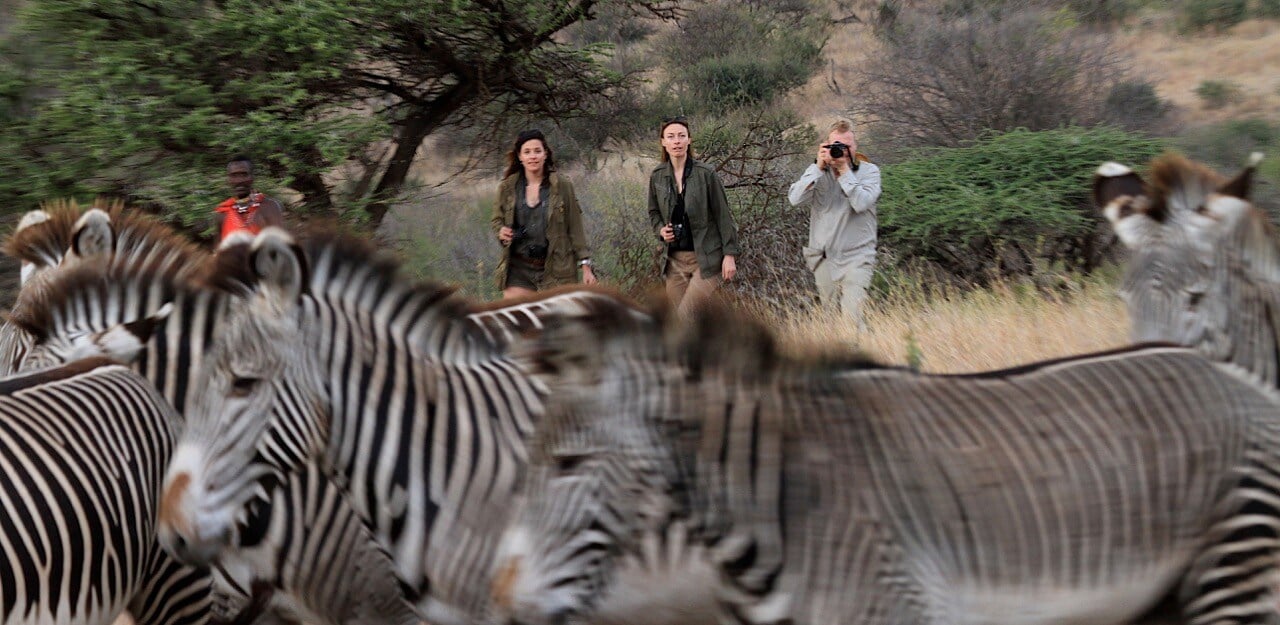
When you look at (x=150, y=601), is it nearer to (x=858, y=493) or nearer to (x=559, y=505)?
(x=559, y=505)

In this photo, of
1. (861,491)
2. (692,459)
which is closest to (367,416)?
(692,459)

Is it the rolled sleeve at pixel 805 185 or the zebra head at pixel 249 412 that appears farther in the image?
the rolled sleeve at pixel 805 185

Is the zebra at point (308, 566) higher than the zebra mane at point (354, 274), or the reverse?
the zebra mane at point (354, 274)

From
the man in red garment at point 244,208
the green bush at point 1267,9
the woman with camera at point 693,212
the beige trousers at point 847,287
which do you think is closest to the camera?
the man in red garment at point 244,208

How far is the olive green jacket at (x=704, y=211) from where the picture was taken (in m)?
7.64

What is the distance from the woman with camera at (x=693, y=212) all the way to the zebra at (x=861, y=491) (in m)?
4.77

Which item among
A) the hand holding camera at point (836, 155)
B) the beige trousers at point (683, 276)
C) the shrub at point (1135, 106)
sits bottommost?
the shrub at point (1135, 106)

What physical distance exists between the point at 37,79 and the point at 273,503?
23.6ft

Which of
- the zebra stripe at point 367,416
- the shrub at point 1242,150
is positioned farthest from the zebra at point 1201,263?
the shrub at point 1242,150

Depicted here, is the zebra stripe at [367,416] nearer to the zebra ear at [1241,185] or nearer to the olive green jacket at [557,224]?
the zebra ear at [1241,185]

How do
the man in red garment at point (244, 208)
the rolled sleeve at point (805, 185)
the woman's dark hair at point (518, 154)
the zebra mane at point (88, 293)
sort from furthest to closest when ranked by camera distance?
1. the rolled sleeve at point (805, 185)
2. the woman's dark hair at point (518, 154)
3. the man in red garment at point (244, 208)
4. the zebra mane at point (88, 293)

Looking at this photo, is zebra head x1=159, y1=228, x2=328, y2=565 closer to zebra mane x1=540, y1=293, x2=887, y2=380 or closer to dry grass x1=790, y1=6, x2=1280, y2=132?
zebra mane x1=540, y1=293, x2=887, y2=380

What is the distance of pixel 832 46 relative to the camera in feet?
103

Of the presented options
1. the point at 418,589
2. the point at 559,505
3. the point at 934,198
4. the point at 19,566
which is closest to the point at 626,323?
the point at 559,505
